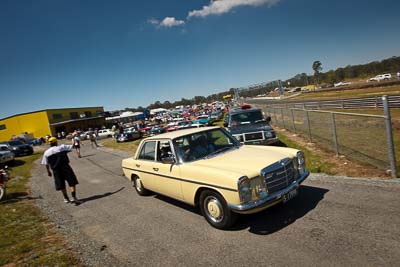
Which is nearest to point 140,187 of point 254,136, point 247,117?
point 254,136

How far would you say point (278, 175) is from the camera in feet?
12.8

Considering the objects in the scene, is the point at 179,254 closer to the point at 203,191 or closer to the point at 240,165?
the point at 203,191

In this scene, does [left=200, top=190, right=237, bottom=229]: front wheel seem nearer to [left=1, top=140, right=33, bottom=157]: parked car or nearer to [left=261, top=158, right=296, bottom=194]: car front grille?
[left=261, top=158, right=296, bottom=194]: car front grille

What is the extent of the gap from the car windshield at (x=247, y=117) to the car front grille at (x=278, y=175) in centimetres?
674

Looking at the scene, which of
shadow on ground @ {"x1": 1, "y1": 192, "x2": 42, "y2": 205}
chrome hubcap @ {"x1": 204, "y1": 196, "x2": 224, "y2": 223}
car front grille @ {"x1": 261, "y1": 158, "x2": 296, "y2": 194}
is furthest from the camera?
shadow on ground @ {"x1": 1, "y1": 192, "x2": 42, "y2": 205}

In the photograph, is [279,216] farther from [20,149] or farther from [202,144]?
[20,149]

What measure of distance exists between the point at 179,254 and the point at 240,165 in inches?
64.3

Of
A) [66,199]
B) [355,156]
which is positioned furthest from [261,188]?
[66,199]

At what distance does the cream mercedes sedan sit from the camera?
3.63m

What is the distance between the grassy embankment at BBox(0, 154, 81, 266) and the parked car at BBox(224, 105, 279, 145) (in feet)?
21.3

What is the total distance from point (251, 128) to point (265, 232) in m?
6.18

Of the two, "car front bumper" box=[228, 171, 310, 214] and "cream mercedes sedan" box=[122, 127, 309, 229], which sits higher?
"cream mercedes sedan" box=[122, 127, 309, 229]

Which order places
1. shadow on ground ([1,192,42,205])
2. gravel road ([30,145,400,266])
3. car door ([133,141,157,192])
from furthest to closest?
shadow on ground ([1,192,42,205]) < car door ([133,141,157,192]) < gravel road ([30,145,400,266])

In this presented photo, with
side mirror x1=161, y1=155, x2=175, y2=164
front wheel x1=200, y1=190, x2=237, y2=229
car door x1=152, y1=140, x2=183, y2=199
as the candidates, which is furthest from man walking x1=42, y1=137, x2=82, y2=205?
front wheel x1=200, y1=190, x2=237, y2=229
